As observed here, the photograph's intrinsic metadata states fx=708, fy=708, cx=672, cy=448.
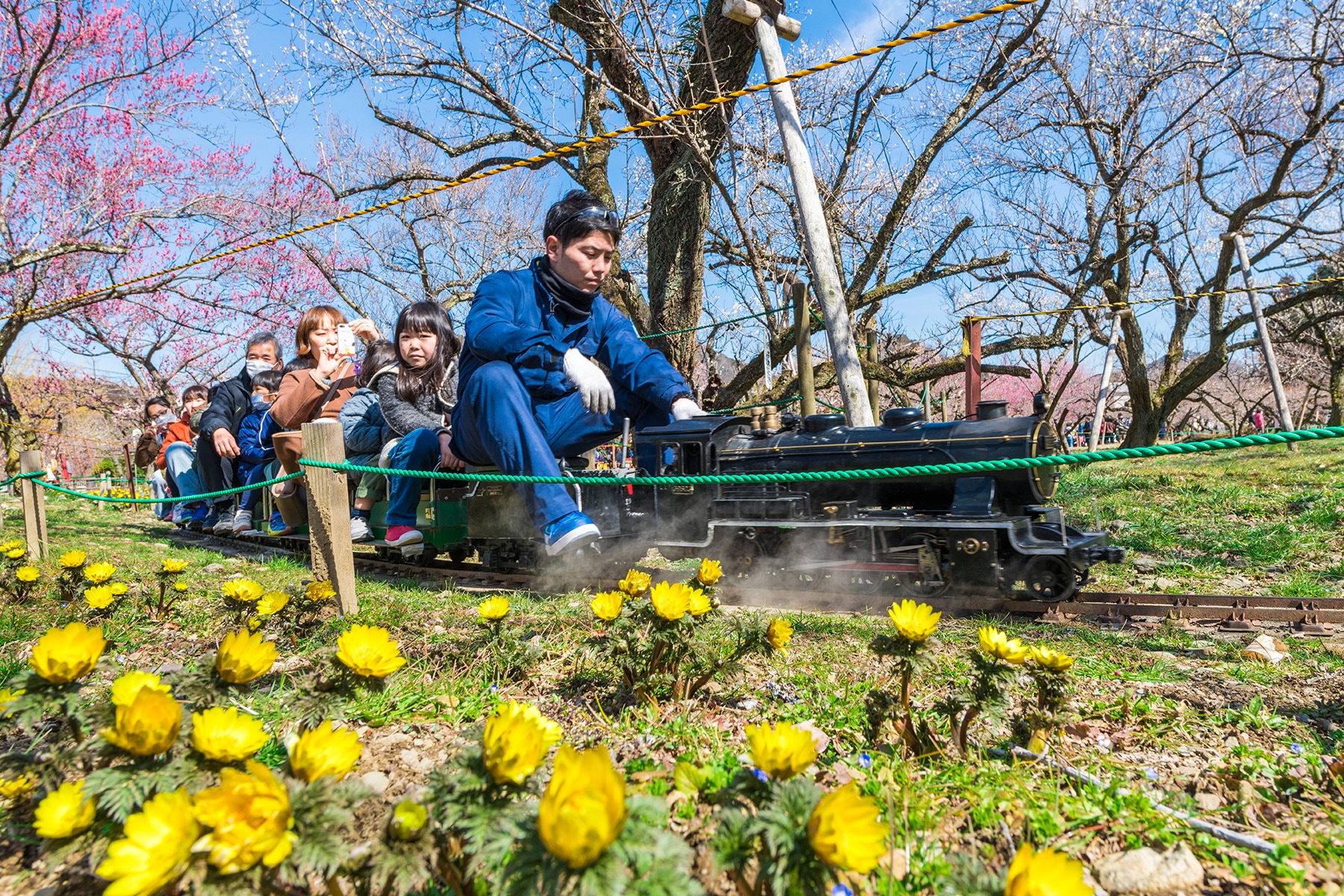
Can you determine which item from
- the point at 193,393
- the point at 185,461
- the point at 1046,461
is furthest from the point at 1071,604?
the point at 193,393

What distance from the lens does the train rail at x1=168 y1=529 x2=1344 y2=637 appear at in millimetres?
3656

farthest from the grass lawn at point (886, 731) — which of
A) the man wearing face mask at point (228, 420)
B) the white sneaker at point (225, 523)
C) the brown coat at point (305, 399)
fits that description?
the white sneaker at point (225, 523)

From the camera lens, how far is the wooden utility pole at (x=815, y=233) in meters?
5.72

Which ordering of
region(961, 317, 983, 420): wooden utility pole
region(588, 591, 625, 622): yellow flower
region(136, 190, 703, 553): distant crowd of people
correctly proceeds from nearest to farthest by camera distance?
region(588, 591, 625, 622): yellow flower
region(136, 190, 703, 553): distant crowd of people
region(961, 317, 983, 420): wooden utility pole

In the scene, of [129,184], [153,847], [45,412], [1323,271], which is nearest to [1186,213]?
[1323,271]

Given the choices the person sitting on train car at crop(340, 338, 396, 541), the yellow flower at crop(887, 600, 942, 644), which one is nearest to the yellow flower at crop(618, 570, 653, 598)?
the yellow flower at crop(887, 600, 942, 644)

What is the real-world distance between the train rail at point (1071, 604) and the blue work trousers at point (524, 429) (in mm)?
A: 746

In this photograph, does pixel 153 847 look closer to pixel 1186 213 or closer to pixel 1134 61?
pixel 1134 61

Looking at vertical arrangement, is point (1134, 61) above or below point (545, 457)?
above

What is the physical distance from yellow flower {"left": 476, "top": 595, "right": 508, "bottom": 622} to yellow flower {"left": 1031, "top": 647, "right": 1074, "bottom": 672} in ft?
5.08

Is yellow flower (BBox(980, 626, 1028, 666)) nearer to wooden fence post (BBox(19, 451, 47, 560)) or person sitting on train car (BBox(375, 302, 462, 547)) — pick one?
person sitting on train car (BBox(375, 302, 462, 547))

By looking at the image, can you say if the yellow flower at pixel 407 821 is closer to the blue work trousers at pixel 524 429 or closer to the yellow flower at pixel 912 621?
the yellow flower at pixel 912 621

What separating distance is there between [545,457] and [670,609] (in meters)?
2.34

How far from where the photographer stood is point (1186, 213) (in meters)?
13.9
